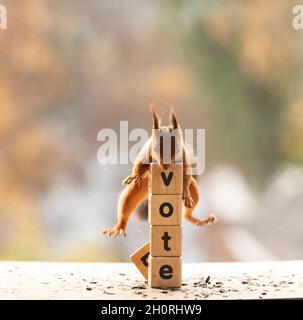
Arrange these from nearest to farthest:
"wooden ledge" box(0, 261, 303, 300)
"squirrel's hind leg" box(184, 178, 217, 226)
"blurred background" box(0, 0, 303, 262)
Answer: "wooden ledge" box(0, 261, 303, 300) → "squirrel's hind leg" box(184, 178, 217, 226) → "blurred background" box(0, 0, 303, 262)

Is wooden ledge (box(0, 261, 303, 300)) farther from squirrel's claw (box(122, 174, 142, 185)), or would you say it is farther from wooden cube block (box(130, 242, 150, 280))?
squirrel's claw (box(122, 174, 142, 185))

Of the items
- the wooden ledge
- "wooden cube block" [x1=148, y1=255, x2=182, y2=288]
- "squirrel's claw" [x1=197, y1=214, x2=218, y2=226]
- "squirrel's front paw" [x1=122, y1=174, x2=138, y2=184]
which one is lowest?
the wooden ledge

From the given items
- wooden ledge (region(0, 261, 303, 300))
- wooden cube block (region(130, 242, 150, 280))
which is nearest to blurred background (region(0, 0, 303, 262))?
wooden ledge (region(0, 261, 303, 300))

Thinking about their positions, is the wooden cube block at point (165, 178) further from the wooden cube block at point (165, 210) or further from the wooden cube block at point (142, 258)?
the wooden cube block at point (142, 258)

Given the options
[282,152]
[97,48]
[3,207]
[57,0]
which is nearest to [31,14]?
[57,0]

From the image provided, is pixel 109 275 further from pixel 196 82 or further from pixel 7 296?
pixel 196 82

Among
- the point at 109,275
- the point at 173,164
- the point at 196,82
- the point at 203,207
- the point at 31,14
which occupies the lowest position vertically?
the point at 109,275
